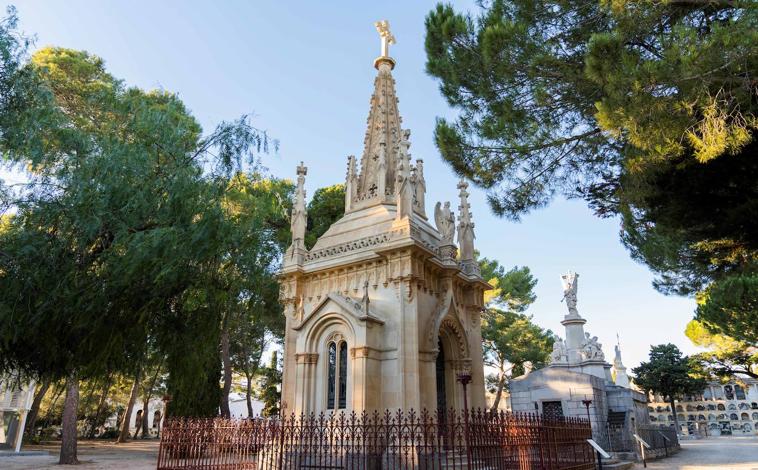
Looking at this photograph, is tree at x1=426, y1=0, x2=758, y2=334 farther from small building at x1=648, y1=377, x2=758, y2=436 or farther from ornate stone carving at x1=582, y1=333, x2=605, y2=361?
small building at x1=648, y1=377, x2=758, y2=436

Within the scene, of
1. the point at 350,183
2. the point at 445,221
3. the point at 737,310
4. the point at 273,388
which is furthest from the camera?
the point at 273,388

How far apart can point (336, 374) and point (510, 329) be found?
2323cm

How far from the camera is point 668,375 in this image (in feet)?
166

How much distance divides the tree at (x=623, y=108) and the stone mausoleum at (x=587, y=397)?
29.7 ft

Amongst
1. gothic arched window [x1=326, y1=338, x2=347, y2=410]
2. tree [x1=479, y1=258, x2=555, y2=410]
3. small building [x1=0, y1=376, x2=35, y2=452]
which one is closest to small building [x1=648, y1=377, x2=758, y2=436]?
tree [x1=479, y1=258, x2=555, y2=410]

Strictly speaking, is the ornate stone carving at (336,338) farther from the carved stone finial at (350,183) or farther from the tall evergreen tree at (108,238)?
the carved stone finial at (350,183)

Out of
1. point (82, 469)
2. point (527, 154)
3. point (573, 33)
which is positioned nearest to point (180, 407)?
point (82, 469)

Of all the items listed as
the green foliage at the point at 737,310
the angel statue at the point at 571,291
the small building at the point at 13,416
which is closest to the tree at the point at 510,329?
the angel statue at the point at 571,291

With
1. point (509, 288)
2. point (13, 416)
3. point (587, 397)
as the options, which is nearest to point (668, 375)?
point (509, 288)

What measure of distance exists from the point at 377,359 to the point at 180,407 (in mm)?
13522

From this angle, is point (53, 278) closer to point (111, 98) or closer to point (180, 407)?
point (111, 98)

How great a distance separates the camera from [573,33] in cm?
931

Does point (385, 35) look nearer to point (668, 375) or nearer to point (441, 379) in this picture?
point (441, 379)

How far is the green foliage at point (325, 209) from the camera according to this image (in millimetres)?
24656
